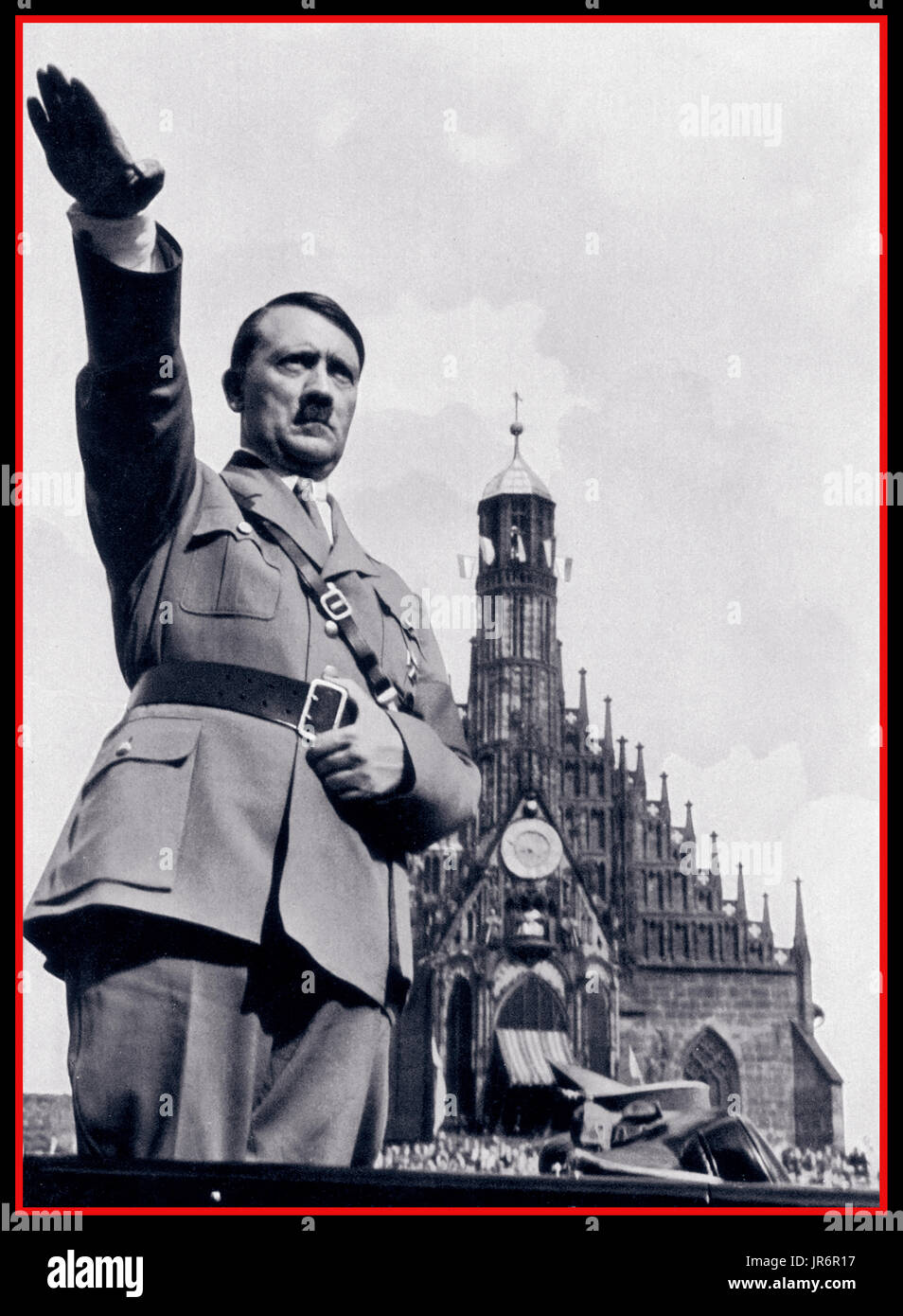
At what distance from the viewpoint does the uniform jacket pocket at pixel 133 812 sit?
4191 millimetres

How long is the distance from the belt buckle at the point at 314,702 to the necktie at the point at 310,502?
0.53 m

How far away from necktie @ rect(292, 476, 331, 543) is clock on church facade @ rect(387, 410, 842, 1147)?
50.3 feet

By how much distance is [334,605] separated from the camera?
4691 mm

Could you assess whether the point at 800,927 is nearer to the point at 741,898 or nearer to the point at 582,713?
the point at 582,713

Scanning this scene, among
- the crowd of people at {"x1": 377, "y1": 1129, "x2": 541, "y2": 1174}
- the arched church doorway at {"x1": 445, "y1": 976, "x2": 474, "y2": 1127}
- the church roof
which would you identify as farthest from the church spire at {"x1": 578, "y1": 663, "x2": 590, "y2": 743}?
the church roof

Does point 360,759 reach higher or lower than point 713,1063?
higher

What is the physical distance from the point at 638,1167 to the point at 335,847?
4.30 ft

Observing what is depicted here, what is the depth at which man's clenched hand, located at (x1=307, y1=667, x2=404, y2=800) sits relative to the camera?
14.7ft

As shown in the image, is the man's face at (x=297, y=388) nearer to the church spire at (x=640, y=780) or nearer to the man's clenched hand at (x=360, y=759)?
the man's clenched hand at (x=360, y=759)

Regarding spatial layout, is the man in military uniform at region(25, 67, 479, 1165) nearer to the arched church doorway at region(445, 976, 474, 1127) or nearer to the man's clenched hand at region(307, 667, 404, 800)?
the man's clenched hand at region(307, 667, 404, 800)

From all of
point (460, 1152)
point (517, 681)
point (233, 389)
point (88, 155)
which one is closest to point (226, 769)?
point (233, 389)

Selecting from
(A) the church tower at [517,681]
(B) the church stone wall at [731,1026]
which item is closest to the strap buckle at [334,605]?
(A) the church tower at [517,681]

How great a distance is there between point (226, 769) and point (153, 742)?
0.21 m
